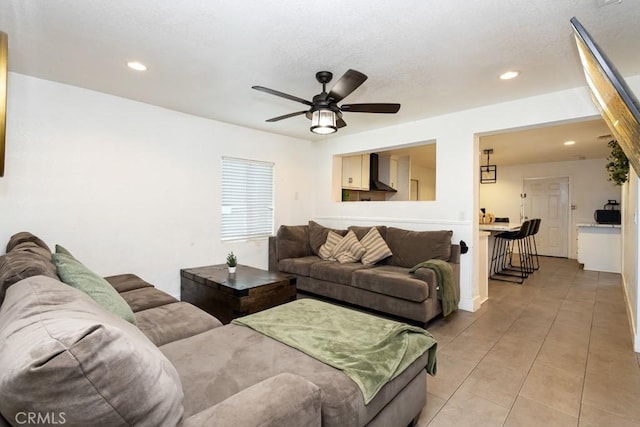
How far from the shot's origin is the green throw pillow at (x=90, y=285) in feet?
5.00

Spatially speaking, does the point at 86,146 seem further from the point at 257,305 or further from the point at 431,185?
the point at 431,185

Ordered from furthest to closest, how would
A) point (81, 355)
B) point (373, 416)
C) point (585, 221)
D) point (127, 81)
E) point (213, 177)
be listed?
1. point (585, 221)
2. point (213, 177)
3. point (127, 81)
4. point (373, 416)
5. point (81, 355)

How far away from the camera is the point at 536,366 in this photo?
2.45 meters

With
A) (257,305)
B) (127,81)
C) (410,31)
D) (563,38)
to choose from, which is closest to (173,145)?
(127,81)

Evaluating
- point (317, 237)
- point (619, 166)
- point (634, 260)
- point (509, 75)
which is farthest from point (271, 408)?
point (619, 166)

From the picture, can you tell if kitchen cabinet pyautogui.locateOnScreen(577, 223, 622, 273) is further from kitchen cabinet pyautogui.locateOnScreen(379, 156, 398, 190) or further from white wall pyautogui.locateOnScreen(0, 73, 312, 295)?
white wall pyautogui.locateOnScreen(0, 73, 312, 295)

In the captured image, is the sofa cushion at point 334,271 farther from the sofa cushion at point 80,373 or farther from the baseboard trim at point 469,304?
the sofa cushion at point 80,373

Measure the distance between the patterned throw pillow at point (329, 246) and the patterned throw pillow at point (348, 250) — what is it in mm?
64

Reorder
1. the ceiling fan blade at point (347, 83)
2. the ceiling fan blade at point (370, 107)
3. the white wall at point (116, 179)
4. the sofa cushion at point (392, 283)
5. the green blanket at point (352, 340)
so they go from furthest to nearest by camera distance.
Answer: the sofa cushion at point (392, 283)
the white wall at point (116, 179)
the ceiling fan blade at point (370, 107)
the ceiling fan blade at point (347, 83)
the green blanket at point (352, 340)

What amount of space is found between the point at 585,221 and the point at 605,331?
5496 millimetres

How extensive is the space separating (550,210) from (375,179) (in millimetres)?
4739

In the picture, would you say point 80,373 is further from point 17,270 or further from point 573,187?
Result: point 573,187

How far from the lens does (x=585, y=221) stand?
24.1 feet

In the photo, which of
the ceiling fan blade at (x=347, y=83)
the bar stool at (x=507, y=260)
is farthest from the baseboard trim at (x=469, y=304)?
the ceiling fan blade at (x=347, y=83)
